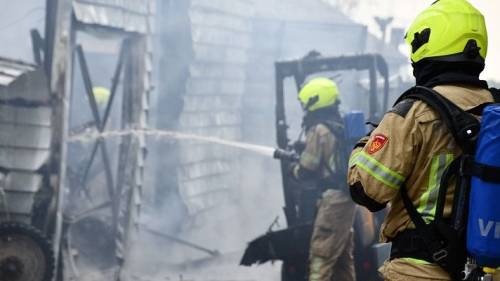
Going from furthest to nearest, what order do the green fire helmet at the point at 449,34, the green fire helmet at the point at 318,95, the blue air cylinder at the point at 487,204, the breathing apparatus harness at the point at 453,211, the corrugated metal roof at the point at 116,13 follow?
the corrugated metal roof at the point at 116,13
the green fire helmet at the point at 318,95
the green fire helmet at the point at 449,34
the breathing apparatus harness at the point at 453,211
the blue air cylinder at the point at 487,204

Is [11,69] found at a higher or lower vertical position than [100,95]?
higher

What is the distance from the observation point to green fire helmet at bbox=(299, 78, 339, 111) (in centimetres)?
590

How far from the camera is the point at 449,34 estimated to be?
2627 millimetres

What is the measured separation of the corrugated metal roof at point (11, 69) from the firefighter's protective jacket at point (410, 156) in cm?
390

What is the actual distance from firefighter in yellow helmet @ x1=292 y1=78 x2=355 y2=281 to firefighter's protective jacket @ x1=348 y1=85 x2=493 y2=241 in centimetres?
290

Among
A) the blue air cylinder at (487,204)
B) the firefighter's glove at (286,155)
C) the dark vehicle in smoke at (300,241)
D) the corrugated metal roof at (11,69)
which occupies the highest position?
the corrugated metal roof at (11,69)

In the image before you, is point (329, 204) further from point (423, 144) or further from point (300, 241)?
point (423, 144)

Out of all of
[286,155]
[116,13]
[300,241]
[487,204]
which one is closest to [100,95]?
[116,13]

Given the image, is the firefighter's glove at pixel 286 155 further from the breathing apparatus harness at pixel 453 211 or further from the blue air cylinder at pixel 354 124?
the breathing apparatus harness at pixel 453 211

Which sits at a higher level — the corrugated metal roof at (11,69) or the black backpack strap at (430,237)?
the corrugated metal roof at (11,69)

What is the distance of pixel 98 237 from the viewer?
25.5 feet

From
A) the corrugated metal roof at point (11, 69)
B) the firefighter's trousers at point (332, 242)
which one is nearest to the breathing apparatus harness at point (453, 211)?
the firefighter's trousers at point (332, 242)

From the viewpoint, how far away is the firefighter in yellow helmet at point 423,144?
2.53m

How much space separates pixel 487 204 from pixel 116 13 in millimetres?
5487
